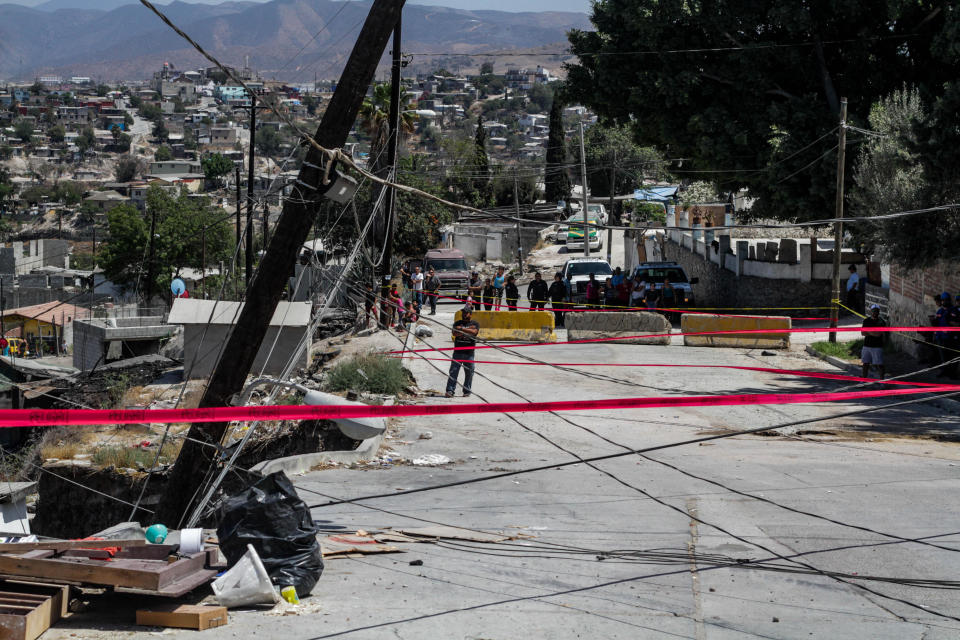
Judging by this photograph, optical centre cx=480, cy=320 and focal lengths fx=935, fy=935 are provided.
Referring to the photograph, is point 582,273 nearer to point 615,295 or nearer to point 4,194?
point 615,295

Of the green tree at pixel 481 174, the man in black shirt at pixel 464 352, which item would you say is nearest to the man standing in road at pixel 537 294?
the man in black shirt at pixel 464 352

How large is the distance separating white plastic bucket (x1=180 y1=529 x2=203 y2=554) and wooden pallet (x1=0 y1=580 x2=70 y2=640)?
848 millimetres

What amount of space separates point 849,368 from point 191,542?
1636 centimetres

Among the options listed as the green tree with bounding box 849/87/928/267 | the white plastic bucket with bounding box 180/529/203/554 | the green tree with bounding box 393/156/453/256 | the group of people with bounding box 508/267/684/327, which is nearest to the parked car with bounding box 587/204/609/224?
the green tree with bounding box 393/156/453/256

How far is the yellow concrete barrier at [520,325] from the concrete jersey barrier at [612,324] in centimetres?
55

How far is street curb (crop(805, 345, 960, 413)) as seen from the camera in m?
16.0

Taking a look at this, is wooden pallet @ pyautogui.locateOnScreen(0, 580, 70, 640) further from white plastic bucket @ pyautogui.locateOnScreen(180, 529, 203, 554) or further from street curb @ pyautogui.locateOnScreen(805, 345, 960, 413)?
street curb @ pyautogui.locateOnScreen(805, 345, 960, 413)

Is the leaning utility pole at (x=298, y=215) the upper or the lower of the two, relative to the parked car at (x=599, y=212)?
lower

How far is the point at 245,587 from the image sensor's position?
259 inches

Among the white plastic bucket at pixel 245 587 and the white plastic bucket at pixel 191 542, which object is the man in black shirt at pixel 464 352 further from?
the white plastic bucket at pixel 245 587

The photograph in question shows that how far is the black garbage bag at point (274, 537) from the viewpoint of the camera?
6.86 metres

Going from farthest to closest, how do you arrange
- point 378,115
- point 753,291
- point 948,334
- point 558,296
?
point 378,115 < point 753,291 < point 558,296 < point 948,334

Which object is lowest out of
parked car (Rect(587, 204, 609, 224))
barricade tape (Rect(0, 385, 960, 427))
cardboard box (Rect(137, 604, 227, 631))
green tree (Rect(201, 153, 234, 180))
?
cardboard box (Rect(137, 604, 227, 631))

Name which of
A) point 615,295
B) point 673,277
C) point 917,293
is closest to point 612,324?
point 615,295
